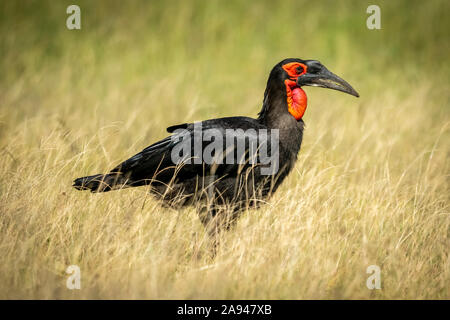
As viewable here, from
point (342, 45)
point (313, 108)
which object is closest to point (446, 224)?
point (313, 108)

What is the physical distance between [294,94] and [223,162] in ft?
2.88

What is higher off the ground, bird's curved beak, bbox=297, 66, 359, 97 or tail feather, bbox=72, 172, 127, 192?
bird's curved beak, bbox=297, 66, 359, 97

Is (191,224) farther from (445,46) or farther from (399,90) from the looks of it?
(445,46)

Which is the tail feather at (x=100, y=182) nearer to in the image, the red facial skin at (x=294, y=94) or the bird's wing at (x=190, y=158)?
the bird's wing at (x=190, y=158)

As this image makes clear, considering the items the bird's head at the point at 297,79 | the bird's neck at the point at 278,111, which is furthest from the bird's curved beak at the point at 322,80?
the bird's neck at the point at 278,111

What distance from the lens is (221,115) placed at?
8.37 m

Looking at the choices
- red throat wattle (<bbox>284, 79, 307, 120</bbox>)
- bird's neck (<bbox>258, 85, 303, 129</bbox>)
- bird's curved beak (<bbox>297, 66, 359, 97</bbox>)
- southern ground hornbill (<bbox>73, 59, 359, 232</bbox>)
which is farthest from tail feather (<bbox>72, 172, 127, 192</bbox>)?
bird's curved beak (<bbox>297, 66, 359, 97</bbox>)

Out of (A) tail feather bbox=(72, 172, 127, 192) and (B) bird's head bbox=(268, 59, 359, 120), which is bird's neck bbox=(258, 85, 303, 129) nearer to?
(B) bird's head bbox=(268, 59, 359, 120)

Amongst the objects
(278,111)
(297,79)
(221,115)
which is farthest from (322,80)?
(221,115)

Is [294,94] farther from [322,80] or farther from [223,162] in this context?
[223,162]

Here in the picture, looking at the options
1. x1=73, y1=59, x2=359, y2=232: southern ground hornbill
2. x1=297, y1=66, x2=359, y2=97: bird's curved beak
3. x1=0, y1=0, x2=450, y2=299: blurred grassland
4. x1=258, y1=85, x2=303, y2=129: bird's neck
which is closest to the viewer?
x1=0, y1=0, x2=450, y2=299: blurred grassland

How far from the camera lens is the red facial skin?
15.8 feet

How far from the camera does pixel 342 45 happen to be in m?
10.6

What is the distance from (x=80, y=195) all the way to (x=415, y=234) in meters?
2.68
